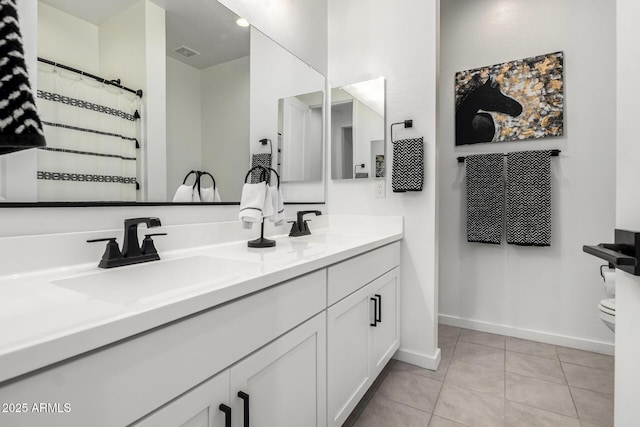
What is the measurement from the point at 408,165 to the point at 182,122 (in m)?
1.28

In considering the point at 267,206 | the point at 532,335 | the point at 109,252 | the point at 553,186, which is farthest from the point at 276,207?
the point at 532,335

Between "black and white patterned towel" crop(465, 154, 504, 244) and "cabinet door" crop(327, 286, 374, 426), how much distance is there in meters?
A: 1.34

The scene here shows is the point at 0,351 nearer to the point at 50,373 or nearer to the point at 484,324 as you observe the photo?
the point at 50,373

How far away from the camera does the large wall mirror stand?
0.96 metres

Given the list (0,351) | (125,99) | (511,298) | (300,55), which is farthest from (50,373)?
(511,298)

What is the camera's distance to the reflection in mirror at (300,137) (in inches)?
76.8

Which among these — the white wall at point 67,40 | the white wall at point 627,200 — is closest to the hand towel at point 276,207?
the white wall at point 67,40

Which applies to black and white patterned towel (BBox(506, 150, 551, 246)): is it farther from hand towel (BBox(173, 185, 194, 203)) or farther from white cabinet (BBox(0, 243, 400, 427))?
hand towel (BBox(173, 185, 194, 203))

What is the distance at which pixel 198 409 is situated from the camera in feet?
2.24

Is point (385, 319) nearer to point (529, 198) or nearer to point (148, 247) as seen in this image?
point (148, 247)

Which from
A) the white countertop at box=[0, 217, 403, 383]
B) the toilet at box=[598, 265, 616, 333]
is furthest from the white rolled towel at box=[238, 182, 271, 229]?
the toilet at box=[598, 265, 616, 333]

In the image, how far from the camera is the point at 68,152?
3.26ft

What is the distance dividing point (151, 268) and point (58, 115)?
1.80ft

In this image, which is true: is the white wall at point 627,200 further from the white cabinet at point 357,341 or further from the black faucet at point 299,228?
the black faucet at point 299,228
